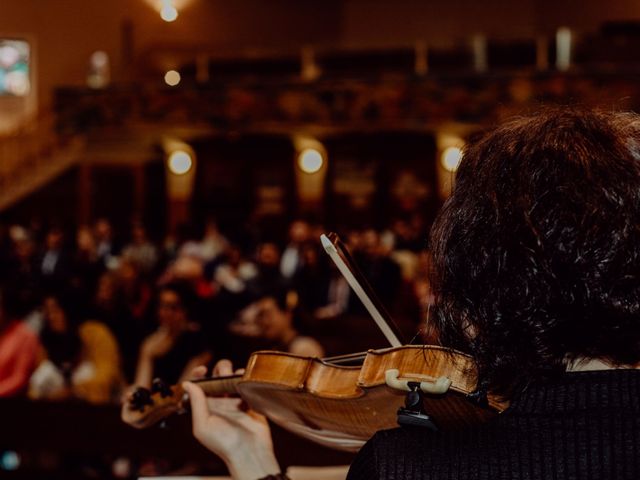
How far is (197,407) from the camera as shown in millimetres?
1807

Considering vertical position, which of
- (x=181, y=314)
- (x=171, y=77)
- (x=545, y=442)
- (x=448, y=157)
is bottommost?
(x=181, y=314)

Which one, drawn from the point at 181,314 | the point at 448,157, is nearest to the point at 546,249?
the point at 181,314

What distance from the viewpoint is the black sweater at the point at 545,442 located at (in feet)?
3.35

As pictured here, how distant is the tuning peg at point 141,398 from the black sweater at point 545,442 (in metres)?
1.22

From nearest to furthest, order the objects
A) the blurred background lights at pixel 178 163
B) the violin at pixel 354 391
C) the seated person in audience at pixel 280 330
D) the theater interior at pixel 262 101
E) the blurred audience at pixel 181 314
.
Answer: the violin at pixel 354 391 → the seated person in audience at pixel 280 330 → the blurred audience at pixel 181 314 → the theater interior at pixel 262 101 → the blurred background lights at pixel 178 163

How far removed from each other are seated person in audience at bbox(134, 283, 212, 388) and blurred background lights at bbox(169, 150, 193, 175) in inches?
453

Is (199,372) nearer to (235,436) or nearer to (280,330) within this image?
(235,436)

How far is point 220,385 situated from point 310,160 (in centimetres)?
1471

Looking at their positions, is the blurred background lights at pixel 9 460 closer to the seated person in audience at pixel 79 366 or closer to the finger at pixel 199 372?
the seated person in audience at pixel 79 366

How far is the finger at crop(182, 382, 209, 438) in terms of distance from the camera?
5.82 ft

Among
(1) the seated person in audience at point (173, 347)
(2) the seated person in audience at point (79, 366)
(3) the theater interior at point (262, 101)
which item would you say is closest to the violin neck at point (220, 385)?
(1) the seated person in audience at point (173, 347)

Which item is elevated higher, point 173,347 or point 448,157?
point 448,157

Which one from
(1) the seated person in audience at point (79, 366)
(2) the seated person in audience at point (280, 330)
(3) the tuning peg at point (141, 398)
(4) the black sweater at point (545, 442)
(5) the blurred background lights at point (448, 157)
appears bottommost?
(1) the seated person in audience at point (79, 366)

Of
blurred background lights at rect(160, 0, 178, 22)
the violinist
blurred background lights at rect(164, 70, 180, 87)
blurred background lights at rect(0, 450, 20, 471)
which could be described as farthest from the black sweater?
blurred background lights at rect(164, 70, 180, 87)
